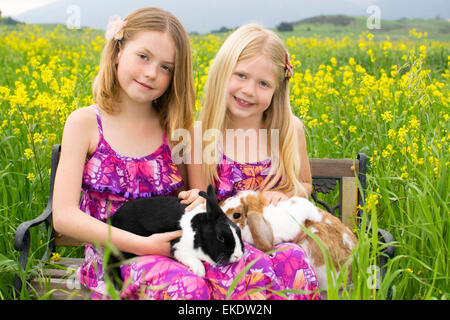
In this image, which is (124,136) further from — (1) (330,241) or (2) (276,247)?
(1) (330,241)

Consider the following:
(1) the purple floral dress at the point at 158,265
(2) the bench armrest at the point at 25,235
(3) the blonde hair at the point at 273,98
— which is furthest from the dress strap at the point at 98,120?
(3) the blonde hair at the point at 273,98

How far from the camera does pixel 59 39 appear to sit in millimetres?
8117

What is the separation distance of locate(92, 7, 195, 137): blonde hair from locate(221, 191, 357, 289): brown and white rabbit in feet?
1.90

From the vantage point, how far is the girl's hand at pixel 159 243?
72.9 inches

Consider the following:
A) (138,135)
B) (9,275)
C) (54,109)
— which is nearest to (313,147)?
(138,135)

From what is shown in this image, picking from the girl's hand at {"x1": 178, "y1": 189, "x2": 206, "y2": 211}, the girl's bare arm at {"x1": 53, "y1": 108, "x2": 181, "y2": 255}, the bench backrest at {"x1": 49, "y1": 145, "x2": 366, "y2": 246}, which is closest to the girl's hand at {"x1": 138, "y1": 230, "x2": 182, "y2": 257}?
the girl's bare arm at {"x1": 53, "y1": 108, "x2": 181, "y2": 255}

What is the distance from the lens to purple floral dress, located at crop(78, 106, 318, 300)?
1707 mm

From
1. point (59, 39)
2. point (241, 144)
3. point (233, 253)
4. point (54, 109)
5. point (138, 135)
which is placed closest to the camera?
point (233, 253)

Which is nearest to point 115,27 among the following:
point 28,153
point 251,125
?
point 251,125

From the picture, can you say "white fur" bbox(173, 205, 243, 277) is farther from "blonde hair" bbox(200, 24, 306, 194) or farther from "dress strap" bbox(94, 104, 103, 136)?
"dress strap" bbox(94, 104, 103, 136)

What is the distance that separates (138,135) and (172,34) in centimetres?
52

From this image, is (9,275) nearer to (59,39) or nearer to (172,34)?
(172,34)

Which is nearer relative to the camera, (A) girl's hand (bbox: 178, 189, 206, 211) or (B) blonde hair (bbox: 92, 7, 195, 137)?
(A) girl's hand (bbox: 178, 189, 206, 211)

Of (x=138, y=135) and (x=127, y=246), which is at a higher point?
(x=138, y=135)
